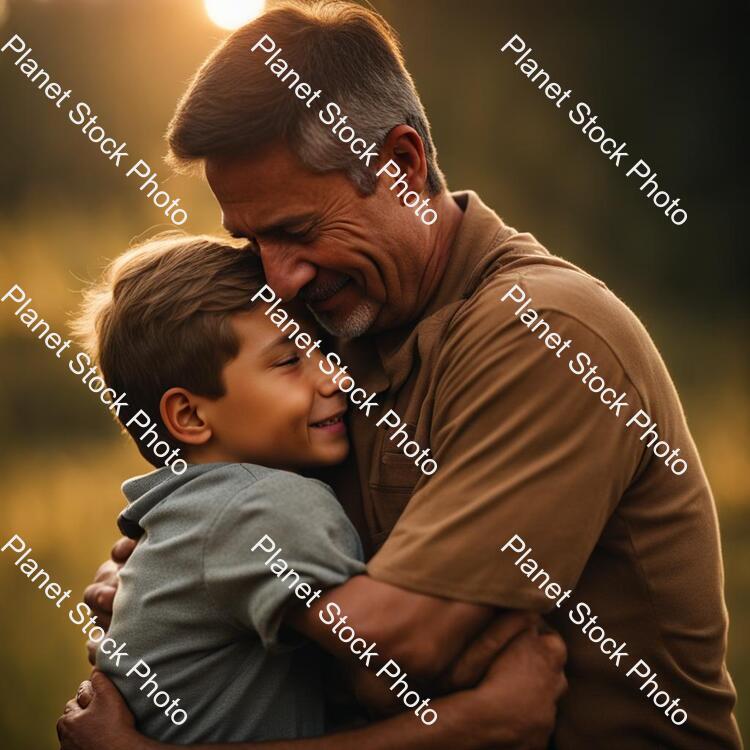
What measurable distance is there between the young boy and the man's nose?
Answer: 4 cm

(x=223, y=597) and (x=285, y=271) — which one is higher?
(x=285, y=271)

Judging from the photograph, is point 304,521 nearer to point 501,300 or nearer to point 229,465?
point 229,465

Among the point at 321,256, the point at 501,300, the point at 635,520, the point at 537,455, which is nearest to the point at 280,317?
the point at 321,256

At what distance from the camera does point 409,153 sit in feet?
6.54

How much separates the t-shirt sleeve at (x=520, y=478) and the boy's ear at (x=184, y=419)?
19.4 inches

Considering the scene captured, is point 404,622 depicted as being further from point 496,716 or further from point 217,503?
point 217,503

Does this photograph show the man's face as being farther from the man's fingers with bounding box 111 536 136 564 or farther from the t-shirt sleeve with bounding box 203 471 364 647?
the man's fingers with bounding box 111 536 136 564

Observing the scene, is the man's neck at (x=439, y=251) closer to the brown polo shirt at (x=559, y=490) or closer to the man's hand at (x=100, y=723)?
the brown polo shirt at (x=559, y=490)

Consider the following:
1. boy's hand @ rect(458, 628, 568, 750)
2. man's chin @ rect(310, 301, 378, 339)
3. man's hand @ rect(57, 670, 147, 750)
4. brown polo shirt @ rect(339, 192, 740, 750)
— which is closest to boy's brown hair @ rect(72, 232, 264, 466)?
man's chin @ rect(310, 301, 378, 339)

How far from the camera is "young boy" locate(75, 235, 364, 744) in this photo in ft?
5.40

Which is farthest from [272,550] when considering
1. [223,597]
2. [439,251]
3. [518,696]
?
[439,251]

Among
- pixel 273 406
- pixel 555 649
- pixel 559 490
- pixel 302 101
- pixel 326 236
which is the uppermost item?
pixel 302 101

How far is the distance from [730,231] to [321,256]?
5023 mm

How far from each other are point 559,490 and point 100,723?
97 centimetres
